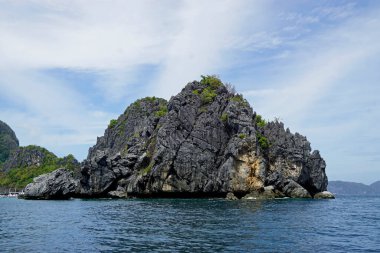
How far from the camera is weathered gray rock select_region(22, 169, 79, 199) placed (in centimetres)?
11425

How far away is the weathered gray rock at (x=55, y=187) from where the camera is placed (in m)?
114

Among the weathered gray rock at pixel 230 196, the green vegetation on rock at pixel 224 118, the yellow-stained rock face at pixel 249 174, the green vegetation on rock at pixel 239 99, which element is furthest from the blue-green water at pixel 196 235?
the green vegetation on rock at pixel 239 99

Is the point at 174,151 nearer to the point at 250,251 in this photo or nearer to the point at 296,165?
the point at 296,165

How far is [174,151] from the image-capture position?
370 feet

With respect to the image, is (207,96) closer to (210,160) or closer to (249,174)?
(210,160)

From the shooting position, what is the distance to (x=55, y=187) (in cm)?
11406

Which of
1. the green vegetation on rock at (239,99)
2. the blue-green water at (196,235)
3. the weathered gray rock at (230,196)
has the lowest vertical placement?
the blue-green water at (196,235)

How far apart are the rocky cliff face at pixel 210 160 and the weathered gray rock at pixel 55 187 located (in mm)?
3051

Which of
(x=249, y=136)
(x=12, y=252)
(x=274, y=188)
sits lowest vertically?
(x=12, y=252)

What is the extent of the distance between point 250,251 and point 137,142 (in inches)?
4088

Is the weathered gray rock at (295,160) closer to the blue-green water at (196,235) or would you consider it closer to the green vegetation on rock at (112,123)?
the blue-green water at (196,235)

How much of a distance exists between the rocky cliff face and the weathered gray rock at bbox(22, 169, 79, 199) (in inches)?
120

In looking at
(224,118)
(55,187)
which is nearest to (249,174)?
(224,118)

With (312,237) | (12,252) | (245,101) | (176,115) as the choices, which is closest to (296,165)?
(245,101)
